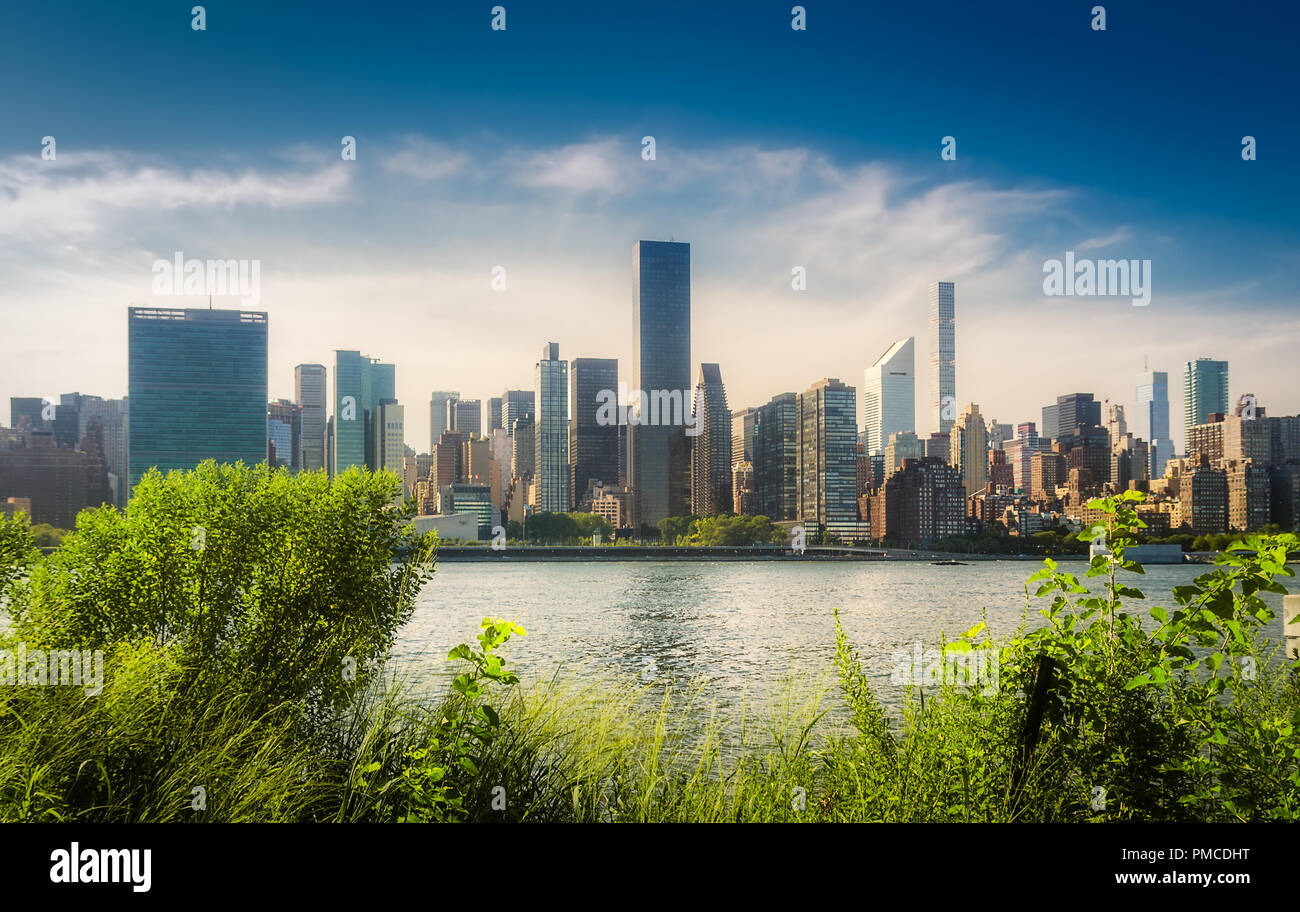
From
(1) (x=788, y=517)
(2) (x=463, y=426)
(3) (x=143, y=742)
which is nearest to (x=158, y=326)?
(3) (x=143, y=742)

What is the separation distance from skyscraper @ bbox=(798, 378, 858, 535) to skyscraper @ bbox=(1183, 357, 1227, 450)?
32.0m

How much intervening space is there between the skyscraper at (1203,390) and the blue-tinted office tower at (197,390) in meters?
8.20

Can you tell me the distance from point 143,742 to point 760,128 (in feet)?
16.5

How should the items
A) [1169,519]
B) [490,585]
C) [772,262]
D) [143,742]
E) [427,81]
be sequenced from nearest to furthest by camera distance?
1. [143,742]
2. [427,81]
3. [772,262]
4. [1169,519]
5. [490,585]

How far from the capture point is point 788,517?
2015 inches

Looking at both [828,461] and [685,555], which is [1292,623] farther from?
[685,555]

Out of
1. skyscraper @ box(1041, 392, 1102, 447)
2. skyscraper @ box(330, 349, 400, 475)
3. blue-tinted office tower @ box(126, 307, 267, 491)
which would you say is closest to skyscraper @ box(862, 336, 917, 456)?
skyscraper @ box(1041, 392, 1102, 447)

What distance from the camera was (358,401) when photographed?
1066 centimetres

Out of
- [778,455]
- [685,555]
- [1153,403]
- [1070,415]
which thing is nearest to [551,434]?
[778,455]

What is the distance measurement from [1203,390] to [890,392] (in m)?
4.00

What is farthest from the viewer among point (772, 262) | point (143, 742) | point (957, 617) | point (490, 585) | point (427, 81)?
point (490, 585)

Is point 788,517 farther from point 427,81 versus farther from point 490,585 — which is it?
point 427,81

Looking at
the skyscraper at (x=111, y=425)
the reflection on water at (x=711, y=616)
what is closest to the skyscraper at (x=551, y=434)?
the reflection on water at (x=711, y=616)

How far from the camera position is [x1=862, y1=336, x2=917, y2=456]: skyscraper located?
7887 millimetres
